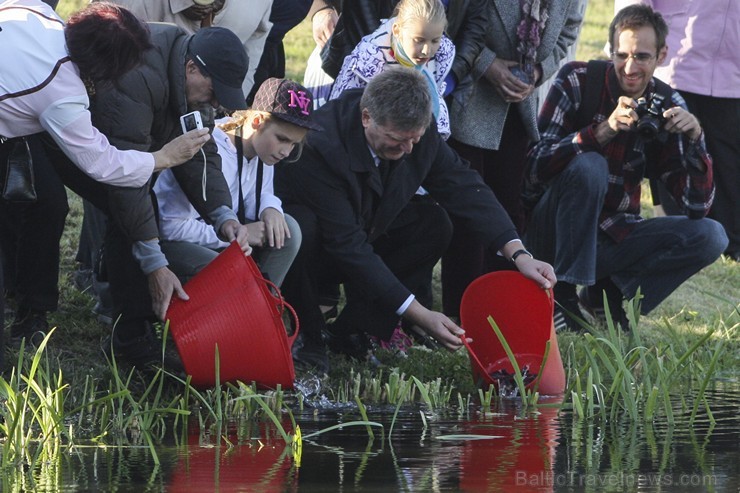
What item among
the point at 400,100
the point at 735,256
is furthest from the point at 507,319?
the point at 735,256

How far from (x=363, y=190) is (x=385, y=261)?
55cm

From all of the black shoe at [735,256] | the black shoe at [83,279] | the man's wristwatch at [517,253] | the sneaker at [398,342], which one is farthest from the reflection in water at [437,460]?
the black shoe at [735,256]

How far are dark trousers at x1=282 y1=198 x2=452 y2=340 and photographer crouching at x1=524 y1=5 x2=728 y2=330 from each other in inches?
35.8

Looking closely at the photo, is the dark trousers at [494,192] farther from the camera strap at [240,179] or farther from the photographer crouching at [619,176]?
the camera strap at [240,179]

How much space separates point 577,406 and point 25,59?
2396 mm

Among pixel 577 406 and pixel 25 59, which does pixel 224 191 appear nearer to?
pixel 25 59

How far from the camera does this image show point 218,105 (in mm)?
5367

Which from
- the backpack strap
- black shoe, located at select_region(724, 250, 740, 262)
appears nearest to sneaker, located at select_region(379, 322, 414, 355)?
the backpack strap

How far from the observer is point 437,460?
170 inches

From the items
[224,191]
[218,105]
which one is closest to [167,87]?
[218,105]

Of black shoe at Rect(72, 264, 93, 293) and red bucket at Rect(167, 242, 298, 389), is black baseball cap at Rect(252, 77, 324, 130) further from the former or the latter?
black shoe at Rect(72, 264, 93, 293)

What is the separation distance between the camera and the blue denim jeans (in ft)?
23.4

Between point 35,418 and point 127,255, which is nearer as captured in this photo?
point 35,418

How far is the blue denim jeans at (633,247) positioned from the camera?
23.4 ft
